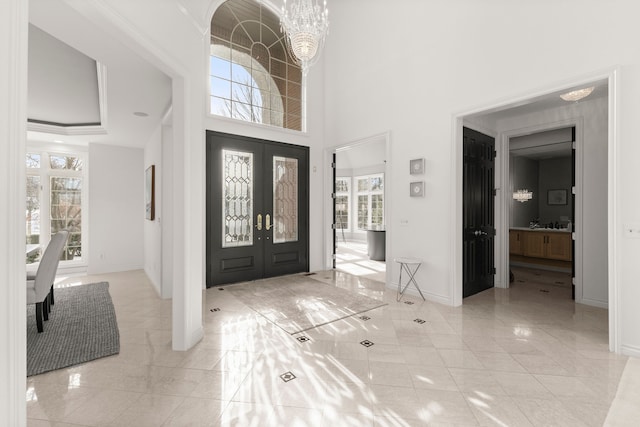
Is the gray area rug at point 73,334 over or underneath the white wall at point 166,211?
underneath

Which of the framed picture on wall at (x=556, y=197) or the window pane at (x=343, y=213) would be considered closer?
the framed picture on wall at (x=556, y=197)

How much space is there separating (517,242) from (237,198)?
605 cm

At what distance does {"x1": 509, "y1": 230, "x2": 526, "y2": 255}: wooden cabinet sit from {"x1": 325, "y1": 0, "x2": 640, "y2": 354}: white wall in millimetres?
2754

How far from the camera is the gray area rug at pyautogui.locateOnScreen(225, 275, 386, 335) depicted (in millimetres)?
3402

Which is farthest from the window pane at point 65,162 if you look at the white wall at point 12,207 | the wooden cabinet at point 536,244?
the wooden cabinet at point 536,244

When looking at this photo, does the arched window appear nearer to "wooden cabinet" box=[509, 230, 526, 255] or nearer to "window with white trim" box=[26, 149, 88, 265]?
"window with white trim" box=[26, 149, 88, 265]

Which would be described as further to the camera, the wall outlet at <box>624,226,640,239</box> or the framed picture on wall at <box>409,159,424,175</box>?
the framed picture on wall at <box>409,159,424,175</box>

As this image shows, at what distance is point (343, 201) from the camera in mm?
11648

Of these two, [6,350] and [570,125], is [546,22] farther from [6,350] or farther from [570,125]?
[6,350]

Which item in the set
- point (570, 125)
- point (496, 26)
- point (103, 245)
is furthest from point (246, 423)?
point (103, 245)

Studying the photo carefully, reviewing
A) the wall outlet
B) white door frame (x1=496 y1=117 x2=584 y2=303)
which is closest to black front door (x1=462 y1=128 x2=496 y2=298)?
white door frame (x1=496 y1=117 x2=584 y2=303)

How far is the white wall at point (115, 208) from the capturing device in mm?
6078

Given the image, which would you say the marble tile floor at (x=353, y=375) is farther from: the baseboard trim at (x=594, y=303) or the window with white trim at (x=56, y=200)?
the window with white trim at (x=56, y=200)

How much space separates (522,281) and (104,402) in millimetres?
5992
